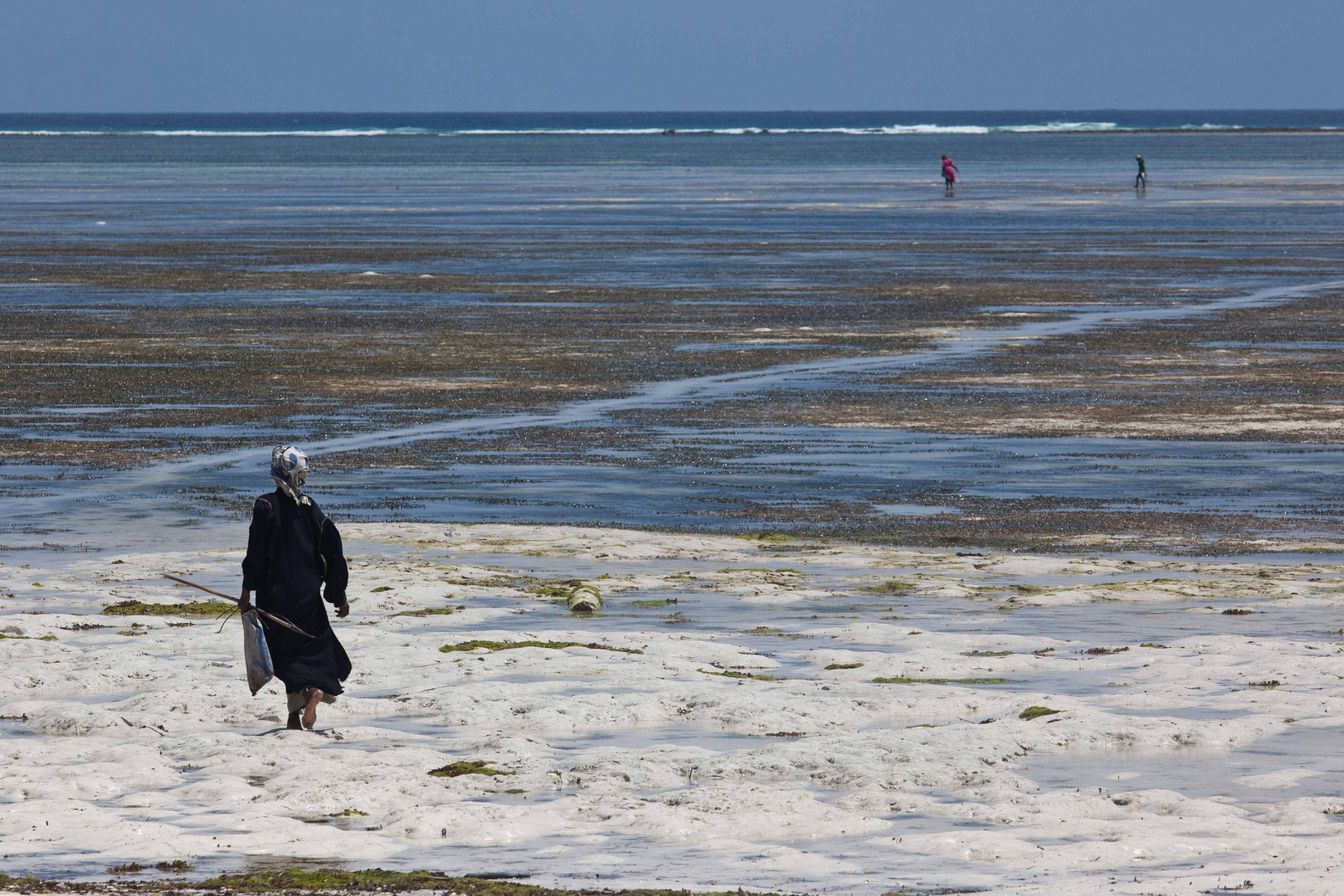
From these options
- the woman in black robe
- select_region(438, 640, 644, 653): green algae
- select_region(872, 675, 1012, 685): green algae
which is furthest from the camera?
select_region(438, 640, 644, 653): green algae

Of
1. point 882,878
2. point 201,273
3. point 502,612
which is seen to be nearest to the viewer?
point 882,878

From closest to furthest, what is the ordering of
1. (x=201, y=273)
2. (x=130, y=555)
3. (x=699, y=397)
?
(x=130, y=555)
(x=699, y=397)
(x=201, y=273)

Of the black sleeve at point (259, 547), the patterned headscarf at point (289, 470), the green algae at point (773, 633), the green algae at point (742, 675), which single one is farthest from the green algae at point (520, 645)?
the patterned headscarf at point (289, 470)

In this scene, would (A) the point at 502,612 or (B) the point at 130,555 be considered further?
(B) the point at 130,555

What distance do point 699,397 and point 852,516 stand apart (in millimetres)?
7447

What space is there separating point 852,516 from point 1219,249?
33.1 m

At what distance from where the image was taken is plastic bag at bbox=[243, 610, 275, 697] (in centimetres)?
975

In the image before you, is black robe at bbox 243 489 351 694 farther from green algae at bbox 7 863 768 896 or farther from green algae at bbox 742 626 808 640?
green algae at bbox 742 626 808 640

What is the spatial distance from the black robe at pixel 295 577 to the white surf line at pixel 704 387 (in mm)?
8164

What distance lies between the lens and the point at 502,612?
13.0 m

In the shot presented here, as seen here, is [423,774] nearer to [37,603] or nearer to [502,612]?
[502,612]

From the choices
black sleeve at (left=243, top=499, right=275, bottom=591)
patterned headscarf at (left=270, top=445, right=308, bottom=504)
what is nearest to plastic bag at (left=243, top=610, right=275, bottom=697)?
black sleeve at (left=243, top=499, right=275, bottom=591)

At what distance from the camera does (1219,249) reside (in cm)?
4700

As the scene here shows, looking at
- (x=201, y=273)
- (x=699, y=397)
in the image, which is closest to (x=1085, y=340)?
(x=699, y=397)
